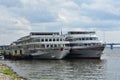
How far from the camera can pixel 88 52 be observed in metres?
93.7

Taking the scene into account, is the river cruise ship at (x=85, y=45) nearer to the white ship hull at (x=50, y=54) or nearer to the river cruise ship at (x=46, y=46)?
the river cruise ship at (x=46, y=46)

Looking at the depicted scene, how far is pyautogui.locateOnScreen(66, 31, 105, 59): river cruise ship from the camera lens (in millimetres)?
93250

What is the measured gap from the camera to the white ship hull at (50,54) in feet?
296

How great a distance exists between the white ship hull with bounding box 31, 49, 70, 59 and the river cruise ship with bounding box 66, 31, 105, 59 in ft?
12.8

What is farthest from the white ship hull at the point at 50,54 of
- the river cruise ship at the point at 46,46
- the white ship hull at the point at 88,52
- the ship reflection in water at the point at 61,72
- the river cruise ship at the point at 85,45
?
the ship reflection in water at the point at 61,72

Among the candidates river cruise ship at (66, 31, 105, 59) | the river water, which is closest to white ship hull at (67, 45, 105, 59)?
river cruise ship at (66, 31, 105, 59)

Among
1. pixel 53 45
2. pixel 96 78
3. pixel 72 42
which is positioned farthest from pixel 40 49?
pixel 96 78

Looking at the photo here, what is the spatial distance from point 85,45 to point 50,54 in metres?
10.1

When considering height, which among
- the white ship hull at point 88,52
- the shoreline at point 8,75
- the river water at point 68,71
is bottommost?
the white ship hull at point 88,52

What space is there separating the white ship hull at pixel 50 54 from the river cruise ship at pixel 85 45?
3.90 m

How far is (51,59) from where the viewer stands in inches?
3597

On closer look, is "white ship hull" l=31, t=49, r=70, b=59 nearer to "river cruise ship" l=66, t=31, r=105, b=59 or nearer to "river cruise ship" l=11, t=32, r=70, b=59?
"river cruise ship" l=11, t=32, r=70, b=59

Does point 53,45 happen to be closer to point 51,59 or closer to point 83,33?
point 51,59

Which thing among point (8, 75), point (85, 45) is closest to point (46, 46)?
point (85, 45)
